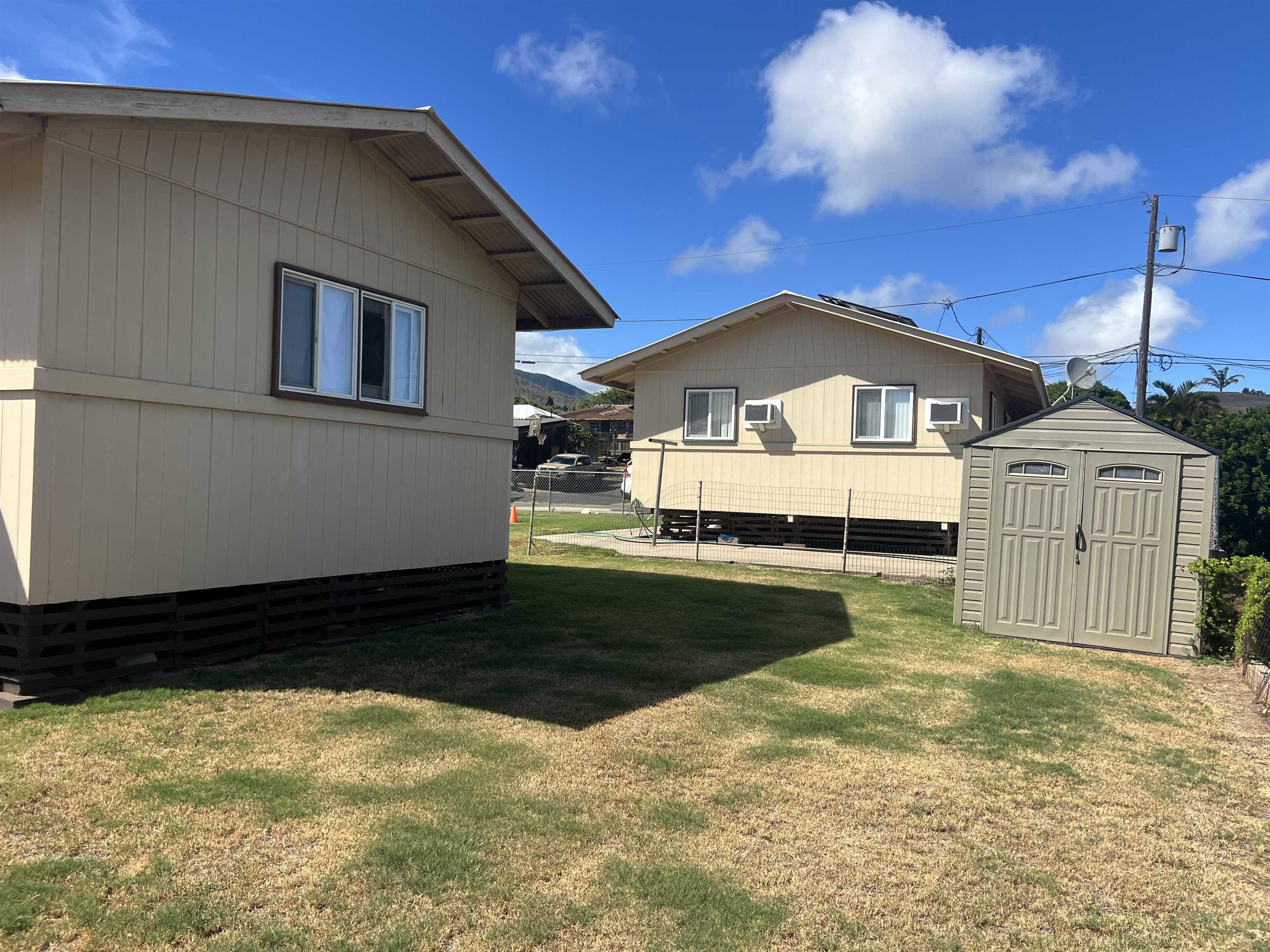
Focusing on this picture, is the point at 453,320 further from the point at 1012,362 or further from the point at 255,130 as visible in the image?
the point at 1012,362

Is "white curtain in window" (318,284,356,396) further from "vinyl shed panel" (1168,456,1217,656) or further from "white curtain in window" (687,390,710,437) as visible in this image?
"white curtain in window" (687,390,710,437)

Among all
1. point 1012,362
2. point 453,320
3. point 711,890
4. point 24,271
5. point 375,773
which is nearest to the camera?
point 711,890

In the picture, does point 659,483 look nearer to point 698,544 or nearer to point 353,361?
point 698,544

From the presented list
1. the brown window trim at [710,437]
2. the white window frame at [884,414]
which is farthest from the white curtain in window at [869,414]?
the brown window trim at [710,437]

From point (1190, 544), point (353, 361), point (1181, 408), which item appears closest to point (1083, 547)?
point (1190, 544)

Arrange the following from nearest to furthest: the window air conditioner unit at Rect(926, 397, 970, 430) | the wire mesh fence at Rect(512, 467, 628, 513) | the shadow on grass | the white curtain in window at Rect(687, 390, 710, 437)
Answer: the shadow on grass → the window air conditioner unit at Rect(926, 397, 970, 430) → the white curtain in window at Rect(687, 390, 710, 437) → the wire mesh fence at Rect(512, 467, 628, 513)

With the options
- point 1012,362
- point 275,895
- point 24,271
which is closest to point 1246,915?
point 275,895

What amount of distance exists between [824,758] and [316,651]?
424 centimetres

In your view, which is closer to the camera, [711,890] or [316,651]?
[711,890]

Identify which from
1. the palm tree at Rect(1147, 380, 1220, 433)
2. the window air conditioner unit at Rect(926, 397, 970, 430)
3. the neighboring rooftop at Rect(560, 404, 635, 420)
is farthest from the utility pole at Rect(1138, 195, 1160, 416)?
the neighboring rooftop at Rect(560, 404, 635, 420)

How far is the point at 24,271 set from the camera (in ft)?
17.9

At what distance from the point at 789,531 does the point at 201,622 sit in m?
12.7

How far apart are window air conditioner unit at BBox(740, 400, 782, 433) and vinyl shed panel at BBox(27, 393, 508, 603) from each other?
8956mm

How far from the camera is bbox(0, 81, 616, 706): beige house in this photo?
5.48 meters
